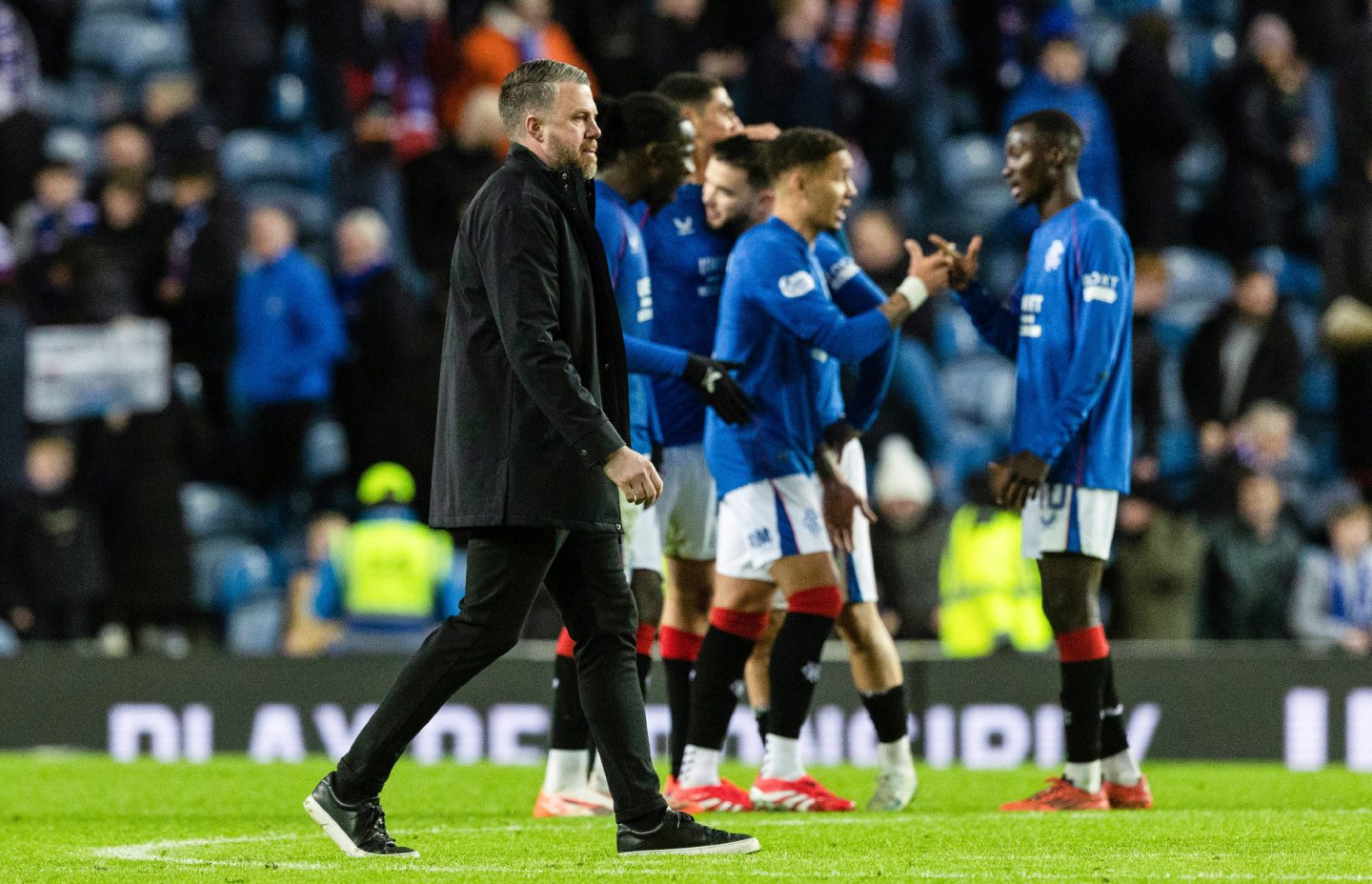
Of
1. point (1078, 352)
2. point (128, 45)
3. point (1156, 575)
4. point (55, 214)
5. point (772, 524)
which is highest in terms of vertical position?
point (128, 45)

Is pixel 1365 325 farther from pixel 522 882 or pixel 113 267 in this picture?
pixel 522 882

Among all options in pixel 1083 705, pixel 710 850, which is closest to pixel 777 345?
pixel 1083 705

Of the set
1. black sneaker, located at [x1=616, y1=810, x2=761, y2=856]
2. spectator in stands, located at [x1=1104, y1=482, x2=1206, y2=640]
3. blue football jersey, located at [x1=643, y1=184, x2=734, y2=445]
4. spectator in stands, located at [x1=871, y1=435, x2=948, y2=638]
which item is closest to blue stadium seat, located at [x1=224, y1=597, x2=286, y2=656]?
spectator in stands, located at [x1=871, y1=435, x2=948, y2=638]

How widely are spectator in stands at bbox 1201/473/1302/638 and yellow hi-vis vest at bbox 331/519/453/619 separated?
452 centimetres

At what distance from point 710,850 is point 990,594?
6.94 meters

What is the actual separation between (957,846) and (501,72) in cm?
972

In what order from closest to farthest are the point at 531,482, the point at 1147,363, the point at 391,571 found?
the point at 531,482
the point at 391,571
the point at 1147,363

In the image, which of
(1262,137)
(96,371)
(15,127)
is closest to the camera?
(96,371)

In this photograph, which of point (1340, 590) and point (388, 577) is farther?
point (1340, 590)

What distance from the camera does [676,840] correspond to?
5.70 m

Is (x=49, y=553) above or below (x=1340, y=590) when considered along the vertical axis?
above

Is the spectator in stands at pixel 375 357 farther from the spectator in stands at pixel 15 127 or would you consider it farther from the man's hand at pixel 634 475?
the man's hand at pixel 634 475

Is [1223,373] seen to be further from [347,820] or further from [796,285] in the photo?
[347,820]

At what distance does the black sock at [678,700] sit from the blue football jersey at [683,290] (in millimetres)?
801
